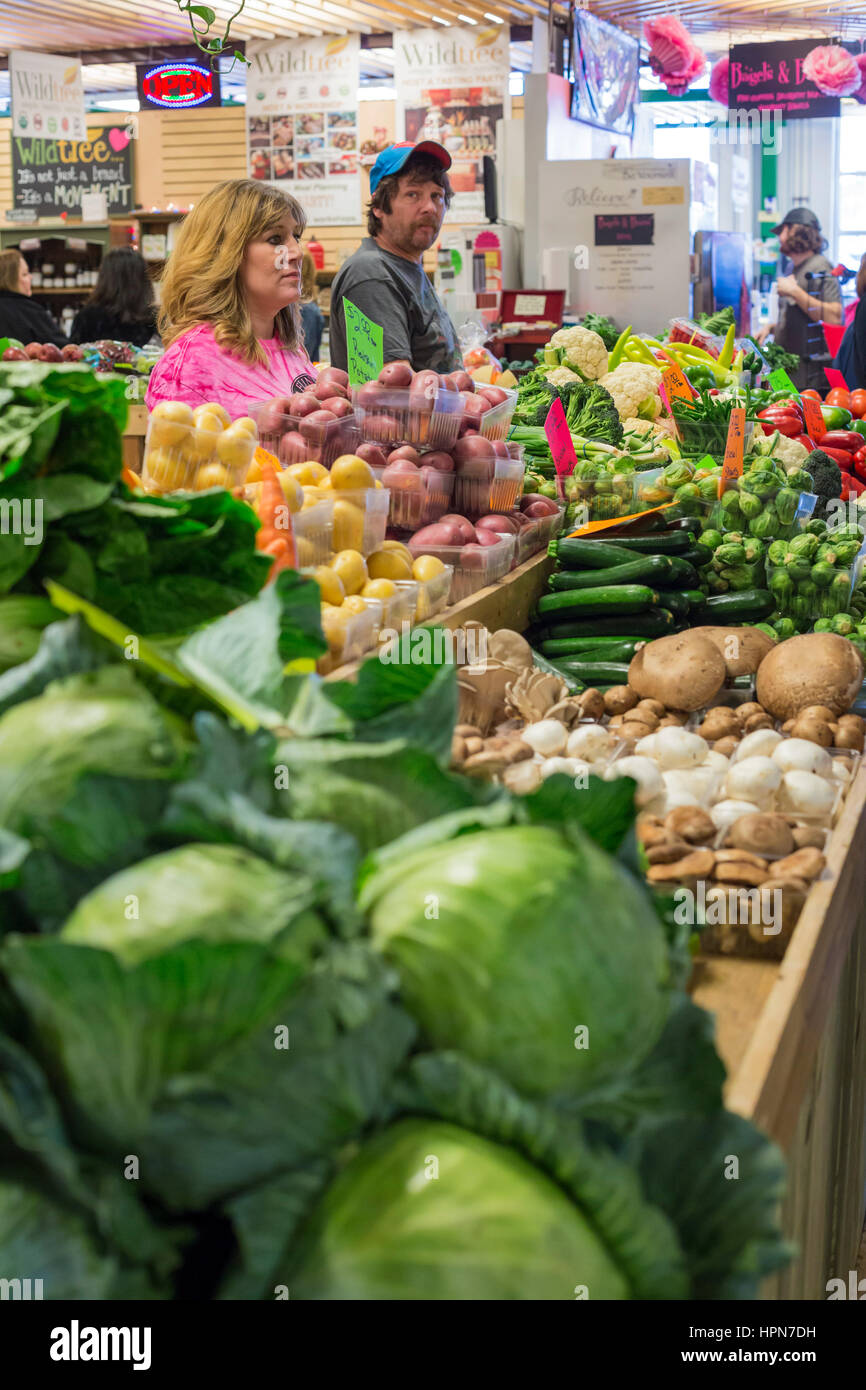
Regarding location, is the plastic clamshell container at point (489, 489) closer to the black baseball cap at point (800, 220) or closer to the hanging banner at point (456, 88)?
the black baseball cap at point (800, 220)

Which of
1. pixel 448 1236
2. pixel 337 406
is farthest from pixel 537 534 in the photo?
pixel 448 1236

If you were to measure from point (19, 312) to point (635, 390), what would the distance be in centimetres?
464

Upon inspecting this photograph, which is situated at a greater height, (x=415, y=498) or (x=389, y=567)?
(x=415, y=498)

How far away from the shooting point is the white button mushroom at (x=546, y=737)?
1910mm

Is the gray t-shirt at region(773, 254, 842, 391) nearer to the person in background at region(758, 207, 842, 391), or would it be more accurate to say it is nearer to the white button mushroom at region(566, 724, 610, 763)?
the person in background at region(758, 207, 842, 391)

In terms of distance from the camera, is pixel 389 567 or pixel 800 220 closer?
pixel 389 567

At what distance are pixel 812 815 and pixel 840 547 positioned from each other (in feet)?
4.27

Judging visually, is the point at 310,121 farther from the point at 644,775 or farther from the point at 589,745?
the point at 644,775

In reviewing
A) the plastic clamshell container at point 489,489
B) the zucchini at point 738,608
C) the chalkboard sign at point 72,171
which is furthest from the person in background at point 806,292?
the plastic clamshell container at point 489,489

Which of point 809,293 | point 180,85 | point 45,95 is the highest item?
point 180,85

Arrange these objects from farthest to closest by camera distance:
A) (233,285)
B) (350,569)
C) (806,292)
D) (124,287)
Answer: (806,292)
(124,287)
(233,285)
(350,569)

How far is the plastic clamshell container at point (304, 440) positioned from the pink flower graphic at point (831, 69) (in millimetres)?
9607

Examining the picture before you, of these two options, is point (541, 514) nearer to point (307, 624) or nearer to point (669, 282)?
point (307, 624)

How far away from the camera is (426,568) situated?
7.66ft
